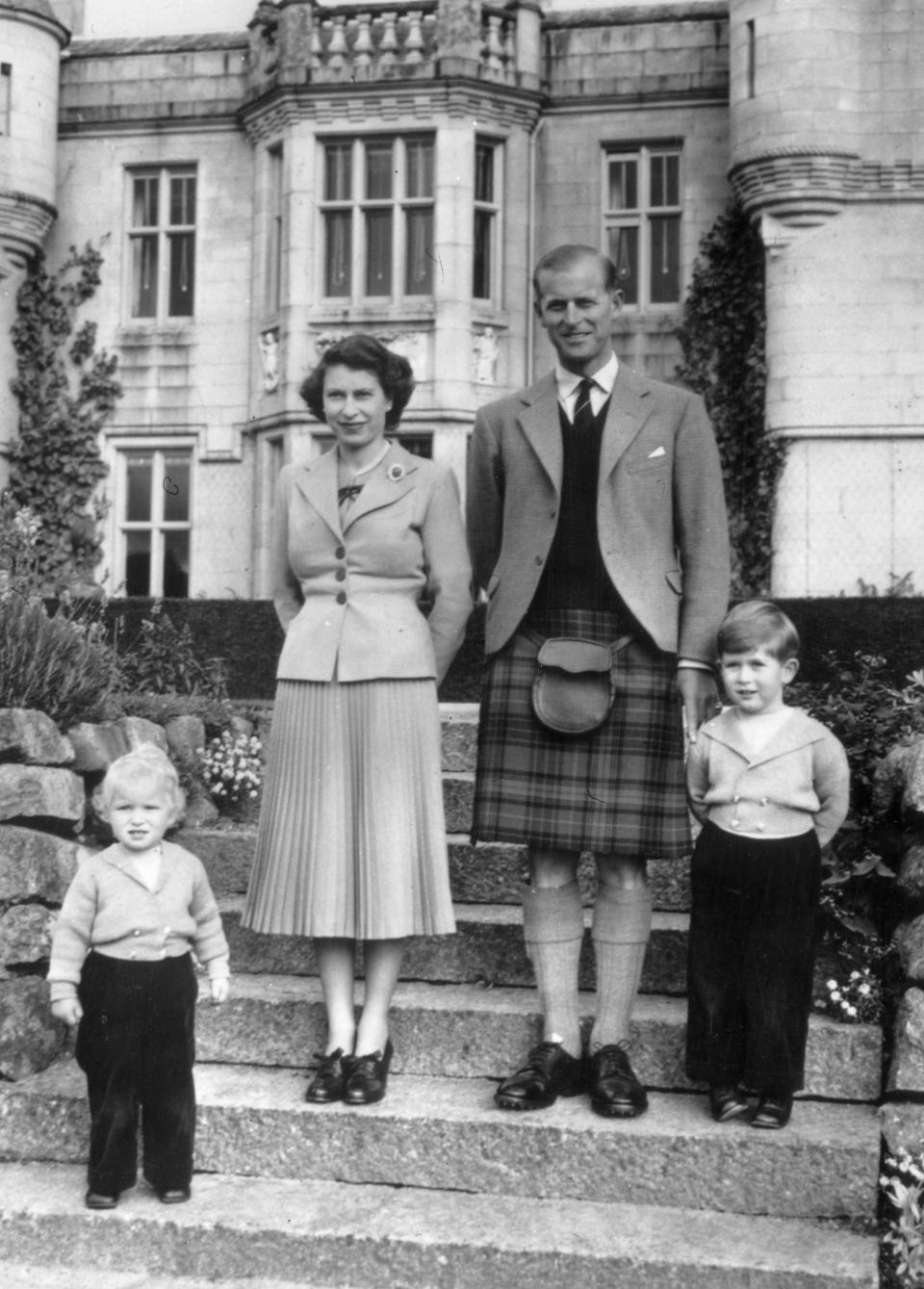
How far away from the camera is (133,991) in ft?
11.9

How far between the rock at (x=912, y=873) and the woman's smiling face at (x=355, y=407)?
174cm

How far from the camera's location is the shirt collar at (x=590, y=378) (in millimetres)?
3961

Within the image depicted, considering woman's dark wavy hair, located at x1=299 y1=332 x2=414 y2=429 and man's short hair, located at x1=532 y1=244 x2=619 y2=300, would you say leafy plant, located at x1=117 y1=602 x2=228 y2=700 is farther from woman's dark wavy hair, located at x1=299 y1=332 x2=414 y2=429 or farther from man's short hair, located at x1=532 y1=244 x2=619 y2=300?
man's short hair, located at x1=532 y1=244 x2=619 y2=300

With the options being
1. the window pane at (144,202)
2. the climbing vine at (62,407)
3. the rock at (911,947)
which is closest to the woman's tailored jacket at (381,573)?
the rock at (911,947)

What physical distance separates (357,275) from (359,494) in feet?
35.0

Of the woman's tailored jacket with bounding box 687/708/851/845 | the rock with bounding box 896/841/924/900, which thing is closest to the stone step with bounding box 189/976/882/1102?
the rock with bounding box 896/841/924/900

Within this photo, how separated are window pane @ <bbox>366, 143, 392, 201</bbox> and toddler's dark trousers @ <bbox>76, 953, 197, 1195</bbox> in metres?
11.7

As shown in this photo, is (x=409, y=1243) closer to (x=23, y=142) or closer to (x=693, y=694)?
(x=693, y=694)

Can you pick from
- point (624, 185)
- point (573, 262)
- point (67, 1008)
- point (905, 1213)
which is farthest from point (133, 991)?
point (624, 185)

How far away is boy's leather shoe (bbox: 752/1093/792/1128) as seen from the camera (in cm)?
366

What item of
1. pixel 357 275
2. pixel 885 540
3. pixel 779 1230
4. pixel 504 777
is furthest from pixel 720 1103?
pixel 357 275

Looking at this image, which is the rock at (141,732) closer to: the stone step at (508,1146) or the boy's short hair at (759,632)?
the stone step at (508,1146)

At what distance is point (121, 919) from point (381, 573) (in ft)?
3.54

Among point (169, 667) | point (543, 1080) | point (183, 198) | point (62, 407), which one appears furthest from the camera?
point (183, 198)
